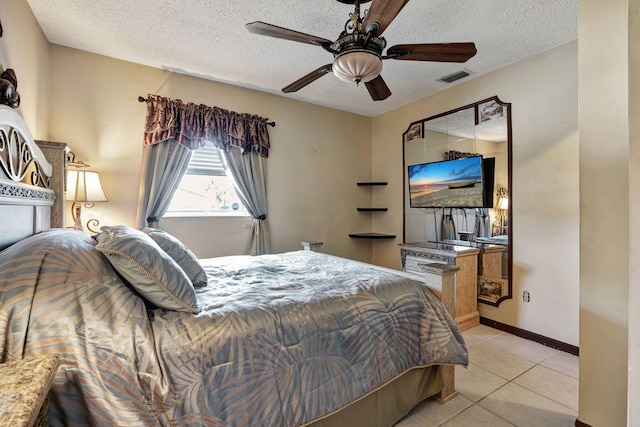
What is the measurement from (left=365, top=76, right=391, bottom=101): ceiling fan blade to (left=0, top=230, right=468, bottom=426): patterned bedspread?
1494 mm

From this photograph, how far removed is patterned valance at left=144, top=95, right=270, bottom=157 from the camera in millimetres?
2904

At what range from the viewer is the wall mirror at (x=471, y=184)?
9.54ft

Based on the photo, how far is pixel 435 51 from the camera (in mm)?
1771

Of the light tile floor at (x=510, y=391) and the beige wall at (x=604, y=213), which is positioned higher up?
the beige wall at (x=604, y=213)

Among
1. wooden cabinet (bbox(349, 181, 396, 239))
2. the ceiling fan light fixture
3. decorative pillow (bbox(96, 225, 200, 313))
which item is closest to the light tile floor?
decorative pillow (bbox(96, 225, 200, 313))

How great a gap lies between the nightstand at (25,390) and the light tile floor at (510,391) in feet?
5.52

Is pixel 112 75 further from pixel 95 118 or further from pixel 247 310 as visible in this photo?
pixel 247 310

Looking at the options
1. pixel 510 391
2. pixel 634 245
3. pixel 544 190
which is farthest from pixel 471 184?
pixel 634 245

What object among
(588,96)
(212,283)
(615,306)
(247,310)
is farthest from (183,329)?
(588,96)

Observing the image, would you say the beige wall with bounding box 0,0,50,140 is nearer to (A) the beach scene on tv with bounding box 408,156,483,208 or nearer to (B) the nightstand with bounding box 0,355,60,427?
(B) the nightstand with bounding box 0,355,60,427

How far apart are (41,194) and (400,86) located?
346 centimetres

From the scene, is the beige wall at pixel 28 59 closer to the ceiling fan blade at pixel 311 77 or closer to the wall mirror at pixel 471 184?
the ceiling fan blade at pixel 311 77

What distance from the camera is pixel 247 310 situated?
121 centimetres

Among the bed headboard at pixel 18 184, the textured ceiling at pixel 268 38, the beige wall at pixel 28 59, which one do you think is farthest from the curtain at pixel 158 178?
the bed headboard at pixel 18 184
